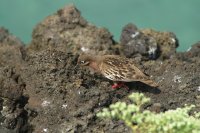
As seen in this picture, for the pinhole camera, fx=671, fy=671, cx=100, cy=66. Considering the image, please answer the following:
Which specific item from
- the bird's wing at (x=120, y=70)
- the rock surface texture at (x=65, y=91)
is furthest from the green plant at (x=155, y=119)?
the bird's wing at (x=120, y=70)

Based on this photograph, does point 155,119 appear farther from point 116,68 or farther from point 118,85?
point 116,68

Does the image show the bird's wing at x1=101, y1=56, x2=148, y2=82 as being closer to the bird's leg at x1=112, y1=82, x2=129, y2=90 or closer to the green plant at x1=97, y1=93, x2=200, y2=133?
the bird's leg at x1=112, y1=82, x2=129, y2=90

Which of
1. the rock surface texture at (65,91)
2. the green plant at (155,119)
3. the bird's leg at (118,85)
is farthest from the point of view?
the bird's leg at (118,85)

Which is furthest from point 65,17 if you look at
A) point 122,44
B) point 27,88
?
point 27,88

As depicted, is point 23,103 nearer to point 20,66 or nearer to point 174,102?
point 20,66

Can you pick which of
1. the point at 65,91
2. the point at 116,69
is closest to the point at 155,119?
the point at 65,91

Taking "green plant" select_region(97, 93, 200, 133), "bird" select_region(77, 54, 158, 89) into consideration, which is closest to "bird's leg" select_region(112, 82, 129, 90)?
"bird" select_region(77, 54, 158, 89)

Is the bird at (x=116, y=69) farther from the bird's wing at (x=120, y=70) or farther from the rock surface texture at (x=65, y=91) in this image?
the rock surface texture at (x=65, y=91)

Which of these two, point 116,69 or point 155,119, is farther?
point 116,69
